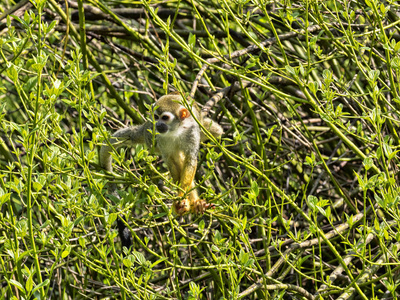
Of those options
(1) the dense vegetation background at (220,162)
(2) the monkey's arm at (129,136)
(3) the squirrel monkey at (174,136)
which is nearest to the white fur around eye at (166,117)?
(3) the squirrel monkey at (174,136)

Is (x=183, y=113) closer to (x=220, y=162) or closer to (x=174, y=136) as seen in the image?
(x=174, y=136)

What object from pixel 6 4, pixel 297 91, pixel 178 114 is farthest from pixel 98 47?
pixel 297 91

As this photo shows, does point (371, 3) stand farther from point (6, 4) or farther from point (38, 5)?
Result: point (6, 4)

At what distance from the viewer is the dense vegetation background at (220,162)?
1915 millimetres

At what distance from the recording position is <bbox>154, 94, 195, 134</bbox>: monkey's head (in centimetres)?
312

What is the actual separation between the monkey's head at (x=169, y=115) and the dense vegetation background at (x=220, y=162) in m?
0.20

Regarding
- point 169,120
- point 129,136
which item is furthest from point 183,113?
point 129,136

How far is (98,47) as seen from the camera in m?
4.27

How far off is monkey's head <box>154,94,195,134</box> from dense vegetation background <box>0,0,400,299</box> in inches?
7.9

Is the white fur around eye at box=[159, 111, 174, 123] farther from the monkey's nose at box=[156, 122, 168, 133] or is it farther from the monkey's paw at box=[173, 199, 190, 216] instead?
the monkey's paw at box=[173, 199, 190, 216]

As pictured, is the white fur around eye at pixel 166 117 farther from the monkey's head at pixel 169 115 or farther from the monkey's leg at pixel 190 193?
the monkey's leg at pixel 190 193

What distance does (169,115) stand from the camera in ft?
10.4

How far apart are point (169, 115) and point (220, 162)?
65cm

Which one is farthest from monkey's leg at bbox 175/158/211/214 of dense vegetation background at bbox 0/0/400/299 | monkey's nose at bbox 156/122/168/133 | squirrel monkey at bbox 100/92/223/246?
monkey's nose at bbox 156/122/168/133
